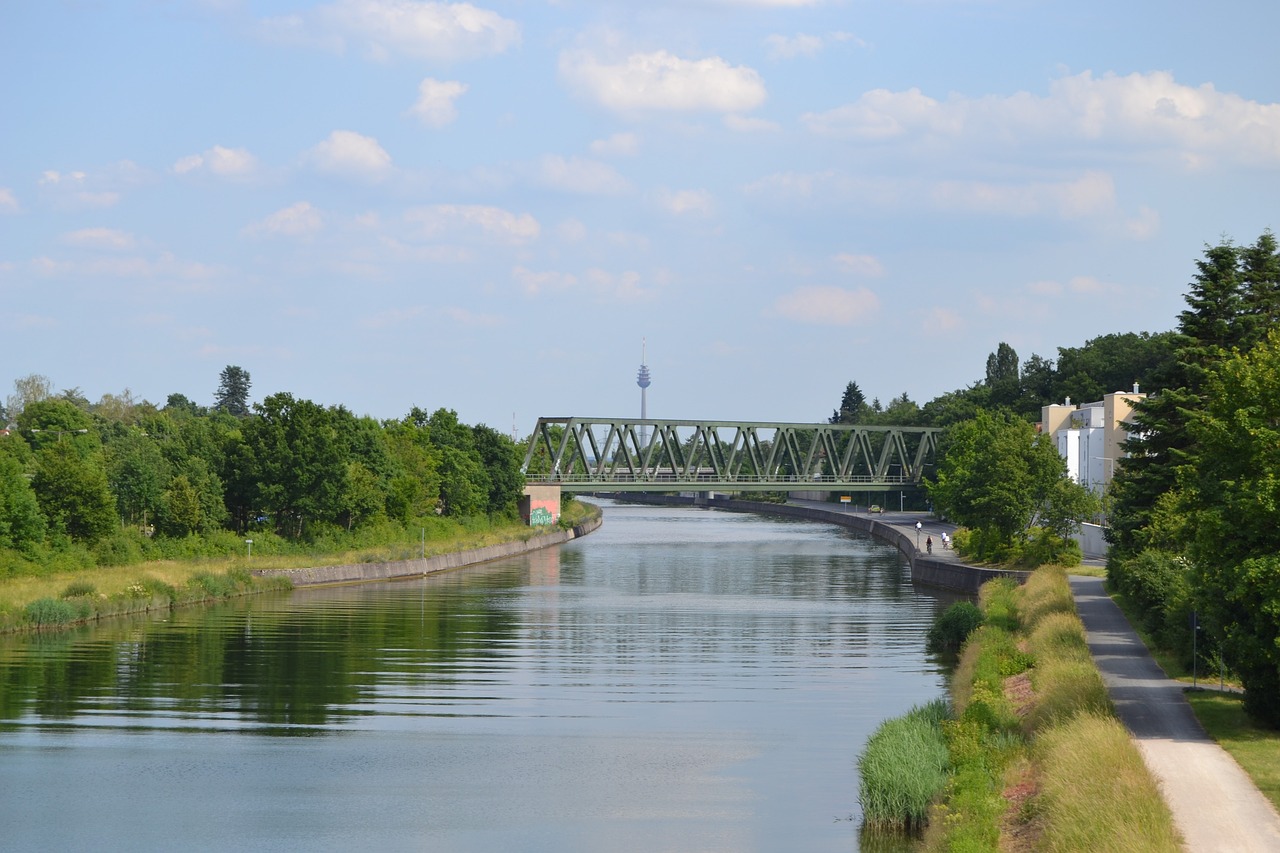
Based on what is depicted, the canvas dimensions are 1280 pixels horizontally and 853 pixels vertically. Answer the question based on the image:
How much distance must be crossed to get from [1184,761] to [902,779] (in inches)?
199

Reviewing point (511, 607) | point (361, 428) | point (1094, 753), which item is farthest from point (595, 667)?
point (361, 428)

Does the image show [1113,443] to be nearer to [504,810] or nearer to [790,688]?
[790,688]

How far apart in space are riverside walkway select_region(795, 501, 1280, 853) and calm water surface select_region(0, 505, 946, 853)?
5.63 m

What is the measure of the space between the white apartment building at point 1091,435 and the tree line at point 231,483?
144ft

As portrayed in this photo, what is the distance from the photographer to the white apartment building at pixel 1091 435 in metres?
92.7

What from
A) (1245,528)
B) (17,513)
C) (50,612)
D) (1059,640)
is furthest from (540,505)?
(1245,528)

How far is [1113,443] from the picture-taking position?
9412 cm

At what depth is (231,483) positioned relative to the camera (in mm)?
84438

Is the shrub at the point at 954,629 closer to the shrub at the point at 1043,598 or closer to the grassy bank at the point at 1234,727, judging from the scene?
the shrub at the point at 1043,598

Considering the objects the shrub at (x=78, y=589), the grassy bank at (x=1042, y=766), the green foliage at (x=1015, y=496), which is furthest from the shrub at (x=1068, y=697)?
the green foliage at (x=1015, y=496)

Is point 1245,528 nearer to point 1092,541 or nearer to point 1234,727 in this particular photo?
point 1234,727

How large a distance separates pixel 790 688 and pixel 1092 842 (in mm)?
26712

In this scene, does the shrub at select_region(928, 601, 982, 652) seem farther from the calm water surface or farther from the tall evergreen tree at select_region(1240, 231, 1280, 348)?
the tall evergreen tree at select_region(1240, 231, 1280, 348)

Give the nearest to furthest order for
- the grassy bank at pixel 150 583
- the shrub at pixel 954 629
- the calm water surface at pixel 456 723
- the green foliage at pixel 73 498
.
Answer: the calm water surface at pixel 456 723, the shrub at pixel 954 629, the grassy bank at pixel 150 583, the green foliage at pixel 73 498
